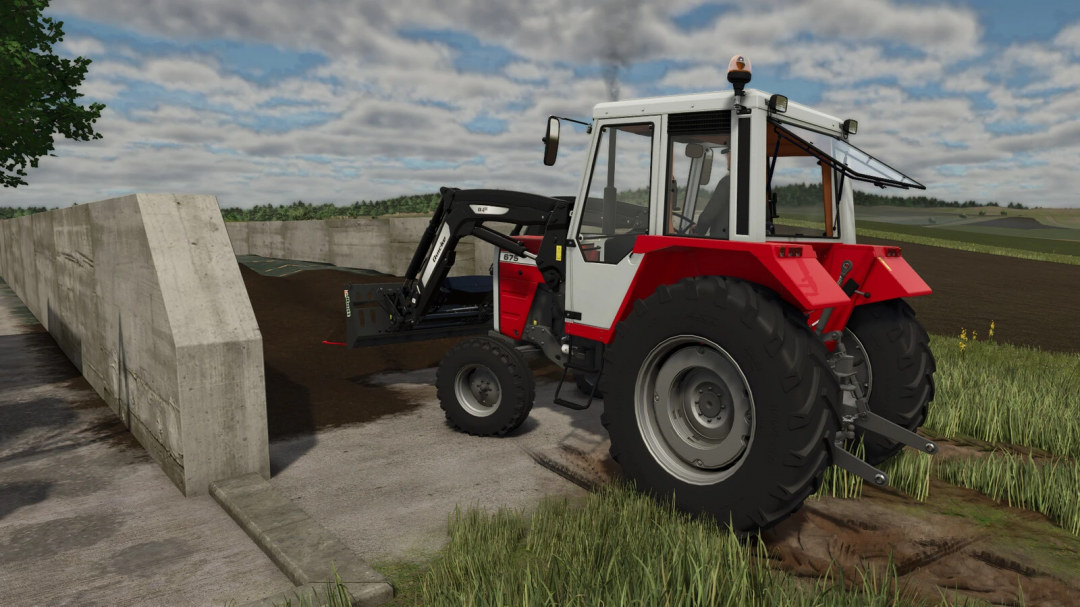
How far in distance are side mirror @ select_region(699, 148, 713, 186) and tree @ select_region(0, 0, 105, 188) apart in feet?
40.5

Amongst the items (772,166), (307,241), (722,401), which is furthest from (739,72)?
(307,241)

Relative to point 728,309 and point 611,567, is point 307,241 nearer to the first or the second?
point 728,309

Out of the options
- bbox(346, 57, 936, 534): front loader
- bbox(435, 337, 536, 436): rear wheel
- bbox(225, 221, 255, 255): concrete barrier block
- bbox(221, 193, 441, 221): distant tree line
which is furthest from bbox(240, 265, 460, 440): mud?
bbox(221, 193, 441, 221): distant tree line

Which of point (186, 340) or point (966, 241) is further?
point (966, 241)

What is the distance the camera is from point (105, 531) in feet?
13.3

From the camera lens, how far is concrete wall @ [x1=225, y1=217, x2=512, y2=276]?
13016 millimetres

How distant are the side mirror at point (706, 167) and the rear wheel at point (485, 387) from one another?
215cm

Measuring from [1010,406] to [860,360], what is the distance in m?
1.94

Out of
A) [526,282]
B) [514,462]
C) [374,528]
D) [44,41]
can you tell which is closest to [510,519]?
[374,528]

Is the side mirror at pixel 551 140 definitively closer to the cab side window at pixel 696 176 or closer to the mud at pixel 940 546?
the cab side window at pixel 696 176

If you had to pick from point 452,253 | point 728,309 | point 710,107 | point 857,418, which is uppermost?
point 710,107

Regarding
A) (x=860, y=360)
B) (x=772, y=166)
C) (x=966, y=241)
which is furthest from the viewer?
(x=966, y=241)

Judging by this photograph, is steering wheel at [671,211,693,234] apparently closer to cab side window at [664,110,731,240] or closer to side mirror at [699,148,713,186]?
cab side window at [664,110,731,240]

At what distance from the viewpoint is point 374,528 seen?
4.03m
